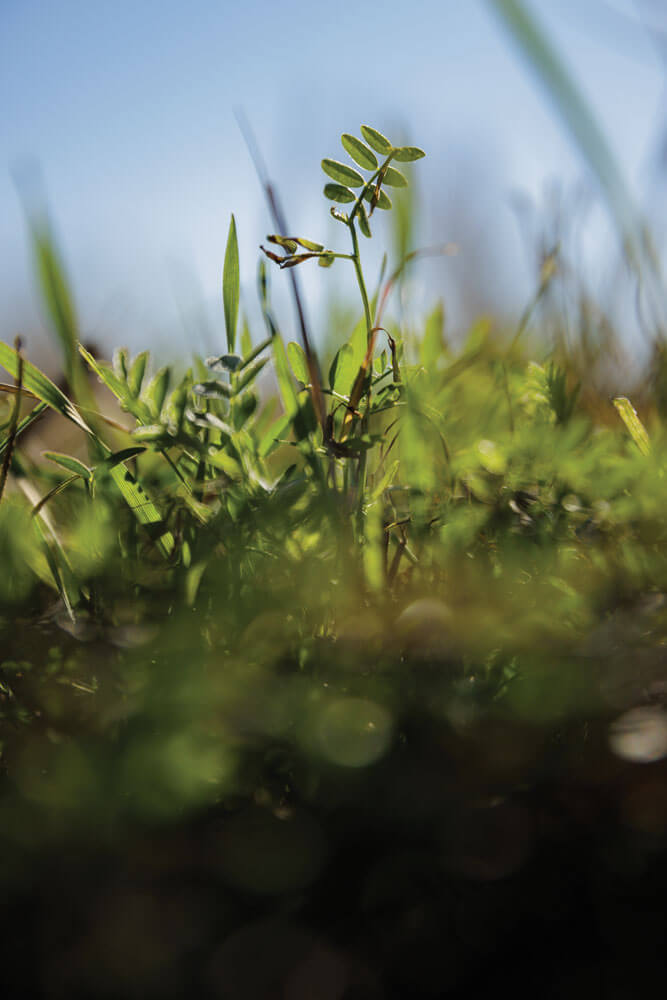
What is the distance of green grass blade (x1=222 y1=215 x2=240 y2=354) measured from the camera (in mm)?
406

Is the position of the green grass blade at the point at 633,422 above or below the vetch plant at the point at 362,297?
below

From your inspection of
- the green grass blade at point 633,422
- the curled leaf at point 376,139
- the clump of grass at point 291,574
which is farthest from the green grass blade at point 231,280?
the green grass blade at point 633,422

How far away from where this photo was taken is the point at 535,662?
0.35 metres

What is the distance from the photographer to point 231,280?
0.41m

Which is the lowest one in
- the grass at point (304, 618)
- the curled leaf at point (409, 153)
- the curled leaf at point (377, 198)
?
the grass at point (304, 618)

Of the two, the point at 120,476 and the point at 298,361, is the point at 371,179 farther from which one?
the point at 120,476

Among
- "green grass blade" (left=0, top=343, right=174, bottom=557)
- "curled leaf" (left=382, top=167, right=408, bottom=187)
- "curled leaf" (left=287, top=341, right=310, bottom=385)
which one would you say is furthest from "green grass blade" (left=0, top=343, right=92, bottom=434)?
"curled leaf" (left=382, top=167, right=408, bottom=187)

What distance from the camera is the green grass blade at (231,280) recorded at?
1.33ft

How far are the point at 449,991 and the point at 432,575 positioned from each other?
0.21 meters

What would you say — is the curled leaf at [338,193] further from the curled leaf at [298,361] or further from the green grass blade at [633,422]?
the green grass blade at [633,422]

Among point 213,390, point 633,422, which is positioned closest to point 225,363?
point 213,390

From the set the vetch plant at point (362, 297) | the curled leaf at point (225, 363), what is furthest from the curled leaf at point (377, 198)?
the curled leaf at point (225, 363)

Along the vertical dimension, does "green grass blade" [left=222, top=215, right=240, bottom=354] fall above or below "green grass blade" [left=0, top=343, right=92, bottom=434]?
above

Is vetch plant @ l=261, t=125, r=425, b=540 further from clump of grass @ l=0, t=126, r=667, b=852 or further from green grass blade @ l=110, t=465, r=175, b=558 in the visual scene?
green grass blade @ l=110, t=465, r=175, b=558
